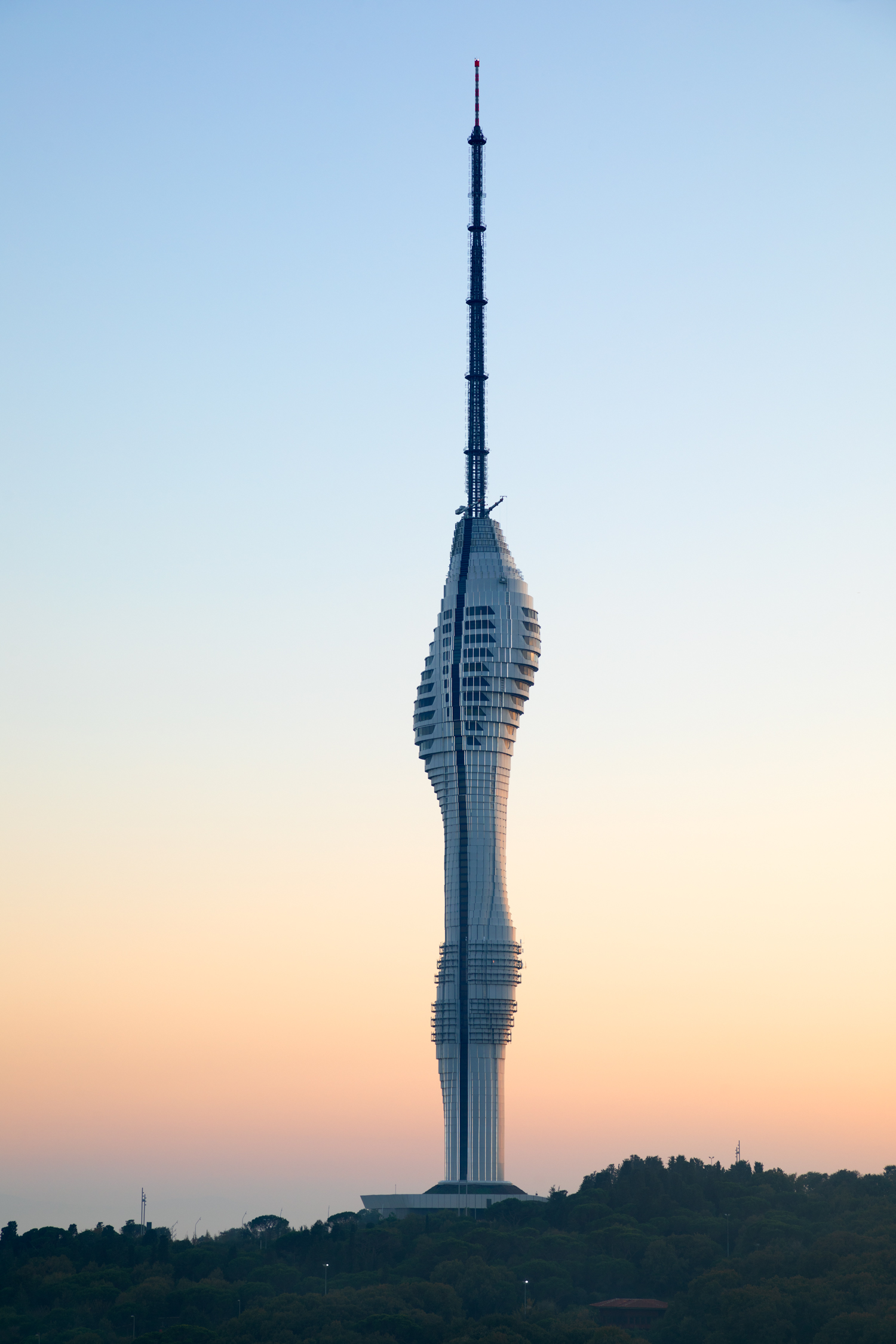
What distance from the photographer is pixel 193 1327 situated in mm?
179375

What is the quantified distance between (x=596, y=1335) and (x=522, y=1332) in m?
8.83

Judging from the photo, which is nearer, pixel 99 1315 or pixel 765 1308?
pixel 765 1308

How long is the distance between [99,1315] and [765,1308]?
236ft

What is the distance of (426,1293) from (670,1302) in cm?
2722

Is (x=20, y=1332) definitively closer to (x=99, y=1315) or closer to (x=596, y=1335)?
(x=99, y=1315)

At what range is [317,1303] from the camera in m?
187

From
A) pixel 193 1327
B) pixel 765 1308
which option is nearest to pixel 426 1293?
pixel 193 1327

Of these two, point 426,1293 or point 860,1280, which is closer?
point 860,1280

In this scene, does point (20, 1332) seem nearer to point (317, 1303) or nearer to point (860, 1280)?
point (317, 1303)

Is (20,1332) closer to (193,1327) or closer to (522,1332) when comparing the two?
(193,1327)

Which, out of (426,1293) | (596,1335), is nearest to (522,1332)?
(596,1335)

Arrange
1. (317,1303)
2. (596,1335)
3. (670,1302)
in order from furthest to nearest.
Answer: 1. (670,1302)
2. (317,1303)
3. (596,1335)

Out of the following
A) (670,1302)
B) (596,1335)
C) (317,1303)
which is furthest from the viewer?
(670,1302)

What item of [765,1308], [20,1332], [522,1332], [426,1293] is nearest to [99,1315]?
[20,1332]
